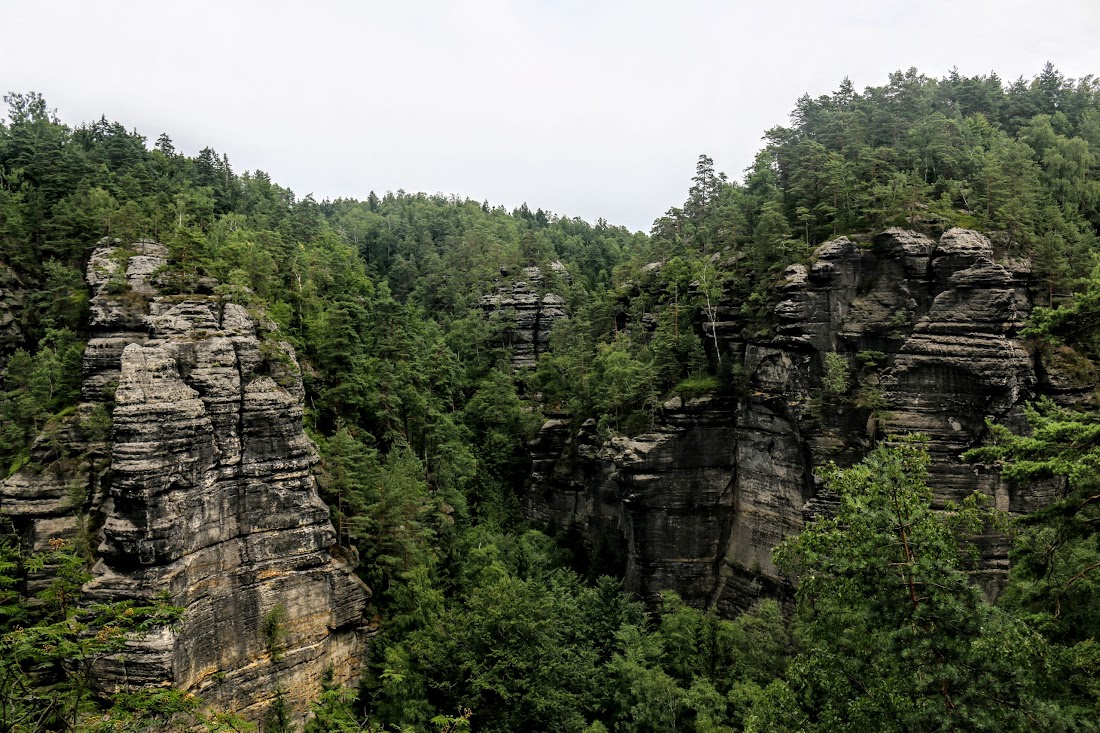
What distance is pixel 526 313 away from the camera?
59125mm

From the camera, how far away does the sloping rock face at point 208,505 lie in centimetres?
2102

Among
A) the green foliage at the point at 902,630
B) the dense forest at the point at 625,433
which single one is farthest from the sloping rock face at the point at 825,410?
the green foliage at the point at 902,630

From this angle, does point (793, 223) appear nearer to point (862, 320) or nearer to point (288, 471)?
point (862, 320)

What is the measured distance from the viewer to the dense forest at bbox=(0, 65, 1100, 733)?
11.1m

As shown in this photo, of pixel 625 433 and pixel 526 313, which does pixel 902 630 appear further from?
pixel 526 313

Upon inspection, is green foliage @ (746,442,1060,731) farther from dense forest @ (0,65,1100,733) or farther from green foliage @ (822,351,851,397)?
green foliage @ (822,351,851,397)

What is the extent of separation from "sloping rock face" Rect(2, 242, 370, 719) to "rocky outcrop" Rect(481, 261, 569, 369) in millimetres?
30922

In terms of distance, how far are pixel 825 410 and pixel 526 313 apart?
34224mm

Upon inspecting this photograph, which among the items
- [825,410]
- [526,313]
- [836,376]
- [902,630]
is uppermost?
[526,313]

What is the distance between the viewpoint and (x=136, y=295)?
86.2ft

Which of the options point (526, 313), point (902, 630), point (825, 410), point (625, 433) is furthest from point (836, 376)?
point (526, 313)

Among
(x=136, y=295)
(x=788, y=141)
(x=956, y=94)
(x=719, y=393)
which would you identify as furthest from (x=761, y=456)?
(x=956, y=94)

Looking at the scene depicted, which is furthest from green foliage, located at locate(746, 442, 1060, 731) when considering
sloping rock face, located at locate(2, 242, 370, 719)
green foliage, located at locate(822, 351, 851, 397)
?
sloping rock face, located at locate(2, 242, 370, 719)

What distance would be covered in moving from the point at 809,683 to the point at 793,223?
98.2 feet
